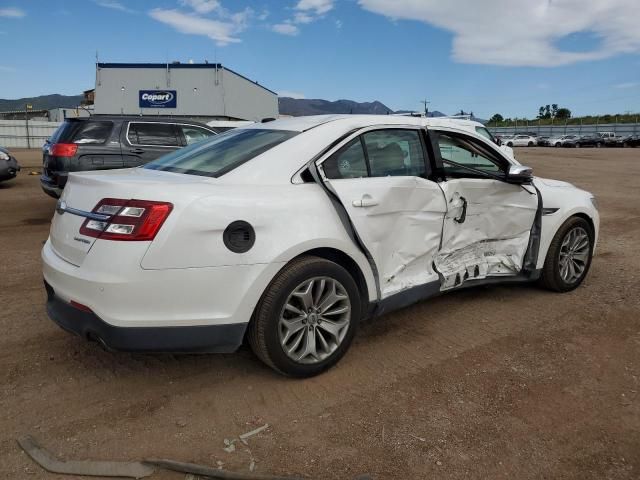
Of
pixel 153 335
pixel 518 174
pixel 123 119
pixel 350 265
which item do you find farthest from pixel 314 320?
pixel 123 119

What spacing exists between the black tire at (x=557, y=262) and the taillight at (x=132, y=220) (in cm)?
351

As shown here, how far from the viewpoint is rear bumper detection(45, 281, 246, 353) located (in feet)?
8.84

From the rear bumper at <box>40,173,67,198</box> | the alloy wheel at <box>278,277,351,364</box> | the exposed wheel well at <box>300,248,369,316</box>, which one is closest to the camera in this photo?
the alloy wheel at <box>278,277,351,364</box>

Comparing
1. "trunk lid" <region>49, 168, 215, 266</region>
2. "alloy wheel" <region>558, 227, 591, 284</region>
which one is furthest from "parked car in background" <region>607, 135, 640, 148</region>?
"trunk lid" <region>49, 168, 215, 266</region>

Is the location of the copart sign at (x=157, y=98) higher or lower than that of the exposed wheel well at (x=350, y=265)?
higher

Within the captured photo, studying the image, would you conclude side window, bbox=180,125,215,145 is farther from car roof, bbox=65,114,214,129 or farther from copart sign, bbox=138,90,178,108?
copart sign, bbox=138,90,178,108

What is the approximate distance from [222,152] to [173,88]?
20909 millimetres

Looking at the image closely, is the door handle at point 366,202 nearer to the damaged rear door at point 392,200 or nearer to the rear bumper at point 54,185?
the damaged rear door at point 392,200

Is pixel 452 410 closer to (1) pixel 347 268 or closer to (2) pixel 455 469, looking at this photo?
(2) pixel 455 469

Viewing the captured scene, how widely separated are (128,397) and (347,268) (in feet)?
4.96

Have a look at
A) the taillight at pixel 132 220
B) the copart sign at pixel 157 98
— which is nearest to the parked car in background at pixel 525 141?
the copart sign at pixel 157 98

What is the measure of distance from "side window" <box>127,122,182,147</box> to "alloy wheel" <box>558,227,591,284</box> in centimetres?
642

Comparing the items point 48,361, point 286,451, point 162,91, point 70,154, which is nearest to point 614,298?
point 286,451

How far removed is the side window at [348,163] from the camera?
336 cm
